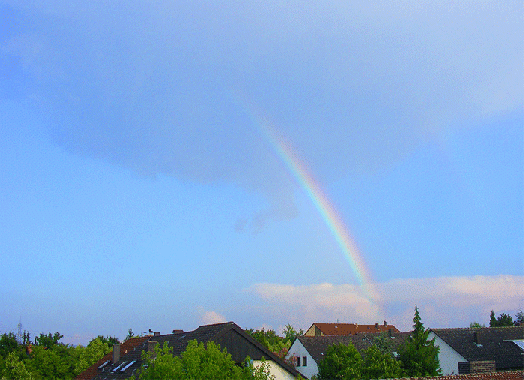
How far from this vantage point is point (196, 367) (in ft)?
56.4

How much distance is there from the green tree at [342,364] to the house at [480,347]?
1011 inches

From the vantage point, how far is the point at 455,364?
59.8m

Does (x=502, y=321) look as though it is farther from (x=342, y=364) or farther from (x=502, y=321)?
(x=342, y=364)

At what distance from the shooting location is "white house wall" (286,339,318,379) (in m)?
65.3

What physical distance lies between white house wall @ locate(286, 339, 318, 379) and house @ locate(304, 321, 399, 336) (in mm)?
50364

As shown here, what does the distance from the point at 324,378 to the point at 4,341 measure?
57.5 m

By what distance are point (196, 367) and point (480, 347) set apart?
5294cm

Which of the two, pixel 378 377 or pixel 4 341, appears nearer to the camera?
pixel 378 377

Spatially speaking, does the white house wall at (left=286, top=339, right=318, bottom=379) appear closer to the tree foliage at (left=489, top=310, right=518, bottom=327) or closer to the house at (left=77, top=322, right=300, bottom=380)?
the house at (left=77, top=322, right=300, bottom=380)

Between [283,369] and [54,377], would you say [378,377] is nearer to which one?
[283,369]

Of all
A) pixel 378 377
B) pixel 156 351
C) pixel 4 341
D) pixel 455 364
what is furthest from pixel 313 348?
pixel 156 351

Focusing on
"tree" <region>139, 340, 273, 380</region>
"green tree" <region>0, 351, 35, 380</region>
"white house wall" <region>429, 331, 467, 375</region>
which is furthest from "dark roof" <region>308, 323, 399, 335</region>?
"tree" <region>139, 340, 273, 380</region>

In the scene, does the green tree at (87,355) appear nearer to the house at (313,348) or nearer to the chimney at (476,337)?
the house at (313,348)

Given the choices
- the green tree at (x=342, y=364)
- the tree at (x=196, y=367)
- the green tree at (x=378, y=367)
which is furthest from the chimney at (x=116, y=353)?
the tree at (x=196, y=367)
